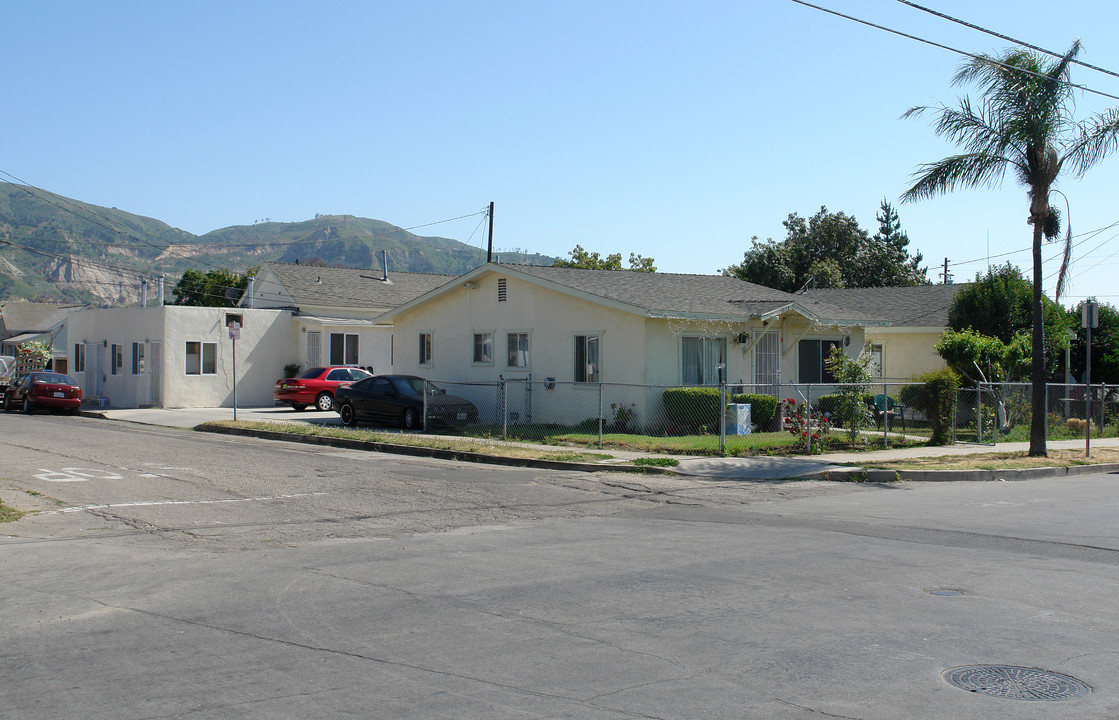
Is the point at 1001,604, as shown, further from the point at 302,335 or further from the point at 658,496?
the point at 302,335

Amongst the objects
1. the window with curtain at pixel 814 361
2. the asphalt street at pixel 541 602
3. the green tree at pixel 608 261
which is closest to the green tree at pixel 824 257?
the green tree at pixel 608 261

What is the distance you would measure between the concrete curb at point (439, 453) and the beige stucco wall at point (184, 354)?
9.84 meters

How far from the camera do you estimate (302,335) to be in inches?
1460

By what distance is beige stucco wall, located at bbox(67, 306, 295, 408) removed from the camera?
33875 millimetres

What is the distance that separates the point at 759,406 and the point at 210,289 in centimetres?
5711

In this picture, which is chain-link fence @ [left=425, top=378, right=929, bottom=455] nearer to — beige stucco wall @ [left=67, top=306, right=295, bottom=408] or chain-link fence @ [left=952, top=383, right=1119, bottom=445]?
chain-link fence @ [left=952, top=383, right=1119, bottom=445]

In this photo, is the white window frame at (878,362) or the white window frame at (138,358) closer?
the white window frame at (878,362)

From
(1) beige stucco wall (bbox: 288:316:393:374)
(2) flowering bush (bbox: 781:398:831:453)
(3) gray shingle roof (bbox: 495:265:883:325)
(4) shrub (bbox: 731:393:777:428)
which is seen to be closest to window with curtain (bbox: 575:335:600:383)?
(3) gray shingle roof (bbox: 495:265:883:325)

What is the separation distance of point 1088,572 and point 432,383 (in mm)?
18233

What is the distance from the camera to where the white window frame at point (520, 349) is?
84.6ft

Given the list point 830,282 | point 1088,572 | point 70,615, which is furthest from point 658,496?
point 830,282

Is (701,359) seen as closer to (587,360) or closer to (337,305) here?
(587,360)

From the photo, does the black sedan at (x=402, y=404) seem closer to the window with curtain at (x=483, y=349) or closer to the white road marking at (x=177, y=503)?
the window with curtain at (x=483, y=349)

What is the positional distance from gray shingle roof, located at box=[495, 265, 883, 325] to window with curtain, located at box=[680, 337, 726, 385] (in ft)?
3.01
